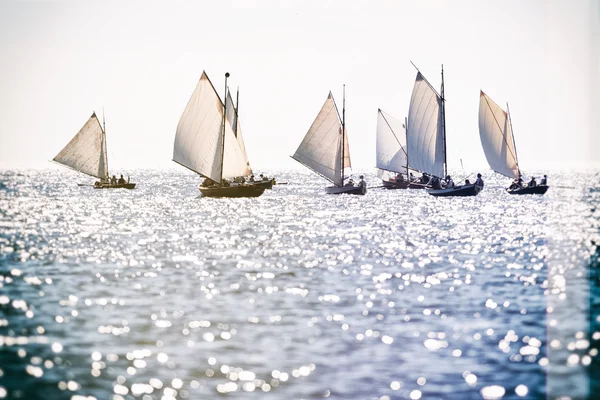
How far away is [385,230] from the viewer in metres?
68.8

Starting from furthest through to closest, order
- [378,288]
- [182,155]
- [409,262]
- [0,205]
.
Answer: [0,205]
[182,155]
[409,262]
[378,288]

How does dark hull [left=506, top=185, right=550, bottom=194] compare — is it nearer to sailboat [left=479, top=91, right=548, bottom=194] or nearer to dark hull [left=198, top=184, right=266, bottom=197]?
sailboat [left=479, top=91, right=548, bottom=194]

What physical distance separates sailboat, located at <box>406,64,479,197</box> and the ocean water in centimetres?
5422

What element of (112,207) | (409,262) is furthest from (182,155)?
(409,262)

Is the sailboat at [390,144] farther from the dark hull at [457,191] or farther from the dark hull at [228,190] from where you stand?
the dark hull at [228,190]

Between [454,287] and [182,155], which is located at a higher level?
[182,155]

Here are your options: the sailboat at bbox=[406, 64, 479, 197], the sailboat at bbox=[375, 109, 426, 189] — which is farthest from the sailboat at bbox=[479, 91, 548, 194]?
the sailboat at bbox=[375, 109, 426, 189]

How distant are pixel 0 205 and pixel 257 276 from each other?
8257cm

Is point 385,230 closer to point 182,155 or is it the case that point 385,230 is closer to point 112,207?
point 182,155

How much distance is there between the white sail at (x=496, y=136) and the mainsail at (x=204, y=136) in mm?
36027

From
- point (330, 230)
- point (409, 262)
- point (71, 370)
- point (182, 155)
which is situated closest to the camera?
point (71, 370)

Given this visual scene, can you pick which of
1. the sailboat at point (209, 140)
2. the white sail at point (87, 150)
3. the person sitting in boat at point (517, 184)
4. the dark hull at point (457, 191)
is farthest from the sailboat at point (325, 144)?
the white sail at point (87, 150)

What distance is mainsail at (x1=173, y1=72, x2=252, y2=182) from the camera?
99375mm

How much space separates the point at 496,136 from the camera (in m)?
119
